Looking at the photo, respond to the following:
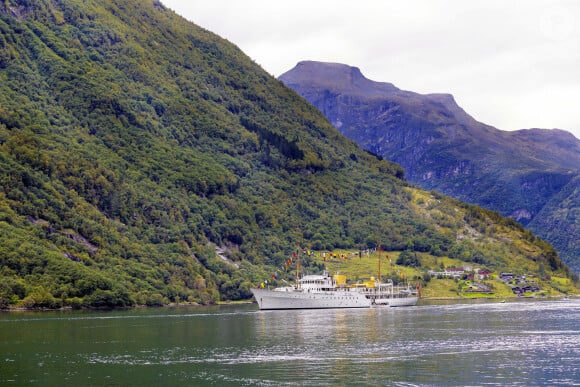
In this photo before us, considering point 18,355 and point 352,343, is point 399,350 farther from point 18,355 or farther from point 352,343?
point 18,355

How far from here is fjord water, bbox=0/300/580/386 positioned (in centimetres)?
9269

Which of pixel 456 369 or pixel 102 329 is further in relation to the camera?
pixel 102 329

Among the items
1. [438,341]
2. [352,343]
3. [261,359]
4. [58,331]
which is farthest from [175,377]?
[58,331]

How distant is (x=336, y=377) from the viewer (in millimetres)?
92750

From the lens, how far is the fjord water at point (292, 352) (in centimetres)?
9269

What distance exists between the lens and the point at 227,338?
137 metres

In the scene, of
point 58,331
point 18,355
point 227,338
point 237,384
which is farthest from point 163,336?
point 237,384

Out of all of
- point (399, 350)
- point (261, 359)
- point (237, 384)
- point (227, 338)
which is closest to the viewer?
point (237, 384)

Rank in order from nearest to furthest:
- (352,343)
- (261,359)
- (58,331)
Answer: (261,359)
(352,343)
(58,331)

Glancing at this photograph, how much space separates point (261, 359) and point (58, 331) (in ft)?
179

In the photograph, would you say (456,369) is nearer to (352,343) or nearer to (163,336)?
(352,343)

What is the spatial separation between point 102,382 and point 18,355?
2712 centimetres

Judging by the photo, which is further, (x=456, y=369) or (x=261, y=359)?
(x=261, y=359)

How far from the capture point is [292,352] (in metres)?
116
